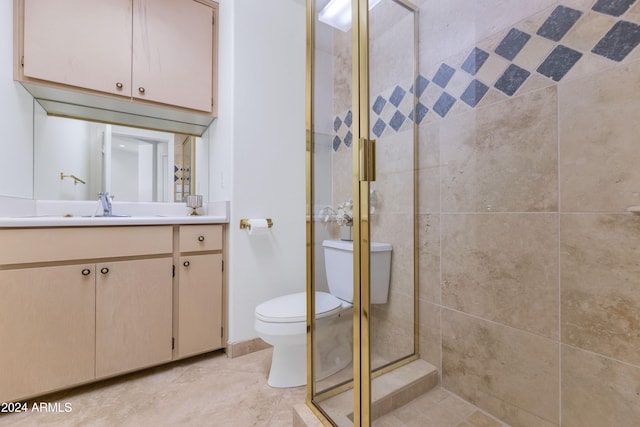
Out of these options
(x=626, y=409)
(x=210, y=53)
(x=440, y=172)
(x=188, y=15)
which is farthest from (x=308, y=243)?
(x=188, y=15)

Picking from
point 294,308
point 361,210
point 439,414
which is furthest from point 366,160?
point 439,414

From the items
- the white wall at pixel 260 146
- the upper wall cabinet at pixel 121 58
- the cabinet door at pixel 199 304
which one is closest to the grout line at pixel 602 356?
the white wall at pixel 260 146

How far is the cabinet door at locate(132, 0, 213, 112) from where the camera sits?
1.70 meters

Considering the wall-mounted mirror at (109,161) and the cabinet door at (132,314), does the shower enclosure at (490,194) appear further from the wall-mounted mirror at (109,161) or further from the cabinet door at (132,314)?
the wall-mounted mirror at (109,161)

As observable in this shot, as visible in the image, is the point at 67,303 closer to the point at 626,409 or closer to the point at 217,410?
the point at 217,410

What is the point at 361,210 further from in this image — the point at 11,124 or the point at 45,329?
the point at 11,124

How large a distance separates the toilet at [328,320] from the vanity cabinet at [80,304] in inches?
24.2

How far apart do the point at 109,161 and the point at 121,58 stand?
0.65 meters

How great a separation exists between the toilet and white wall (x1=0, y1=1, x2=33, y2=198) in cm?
140

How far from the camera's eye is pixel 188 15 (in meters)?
1.82

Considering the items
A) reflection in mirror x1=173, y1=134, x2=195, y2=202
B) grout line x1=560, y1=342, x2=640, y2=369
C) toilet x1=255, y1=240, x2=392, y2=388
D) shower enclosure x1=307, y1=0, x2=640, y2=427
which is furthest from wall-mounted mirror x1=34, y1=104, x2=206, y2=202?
grout line x1=560, y1=342, x2=640, y2=369

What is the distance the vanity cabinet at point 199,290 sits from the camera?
157cm

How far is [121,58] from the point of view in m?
1.65

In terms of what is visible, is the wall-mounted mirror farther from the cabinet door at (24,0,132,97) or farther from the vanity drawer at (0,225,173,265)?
the vanity drawer at (0,225,173,265)
